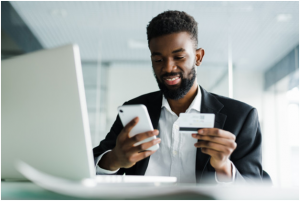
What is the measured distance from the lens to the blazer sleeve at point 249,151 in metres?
1.21

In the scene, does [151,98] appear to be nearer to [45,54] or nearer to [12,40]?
[45,54]

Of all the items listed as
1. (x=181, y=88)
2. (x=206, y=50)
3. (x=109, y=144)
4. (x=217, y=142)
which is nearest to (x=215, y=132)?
(x=217, y=142)

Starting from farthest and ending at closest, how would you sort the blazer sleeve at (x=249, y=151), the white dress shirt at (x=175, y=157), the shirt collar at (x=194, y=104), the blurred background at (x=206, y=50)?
the blurred background at (x=206, y=50), the shirt collar at (x=194, y=104), the white dress shirt at (x=175, y=157), the blazer sleeve at (x=249, y=151)

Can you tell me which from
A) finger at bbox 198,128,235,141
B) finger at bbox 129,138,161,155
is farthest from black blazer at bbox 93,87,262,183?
finger at bbox 129,138,161,155

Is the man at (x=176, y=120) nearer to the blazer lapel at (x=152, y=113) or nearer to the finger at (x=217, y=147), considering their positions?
the blazer lapel at (x=152, y=113)

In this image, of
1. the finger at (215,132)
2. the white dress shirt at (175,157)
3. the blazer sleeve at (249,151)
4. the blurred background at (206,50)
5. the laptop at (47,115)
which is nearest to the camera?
the laptop at (47,115)

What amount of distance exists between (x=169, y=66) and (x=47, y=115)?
29.5 inches

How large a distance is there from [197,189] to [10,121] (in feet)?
1.80

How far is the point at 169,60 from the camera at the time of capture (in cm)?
139

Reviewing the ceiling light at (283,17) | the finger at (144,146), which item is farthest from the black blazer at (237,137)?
the ceiling light at (283,17)

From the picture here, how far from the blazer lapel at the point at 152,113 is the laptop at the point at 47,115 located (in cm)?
60

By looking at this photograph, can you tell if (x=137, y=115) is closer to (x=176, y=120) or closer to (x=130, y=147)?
(x=130, y=147)

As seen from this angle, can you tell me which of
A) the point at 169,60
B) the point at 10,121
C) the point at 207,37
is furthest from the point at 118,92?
the point at 10,121

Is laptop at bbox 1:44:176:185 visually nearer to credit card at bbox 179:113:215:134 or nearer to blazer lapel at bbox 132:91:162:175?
credit card at bbox 179:113:215:134
